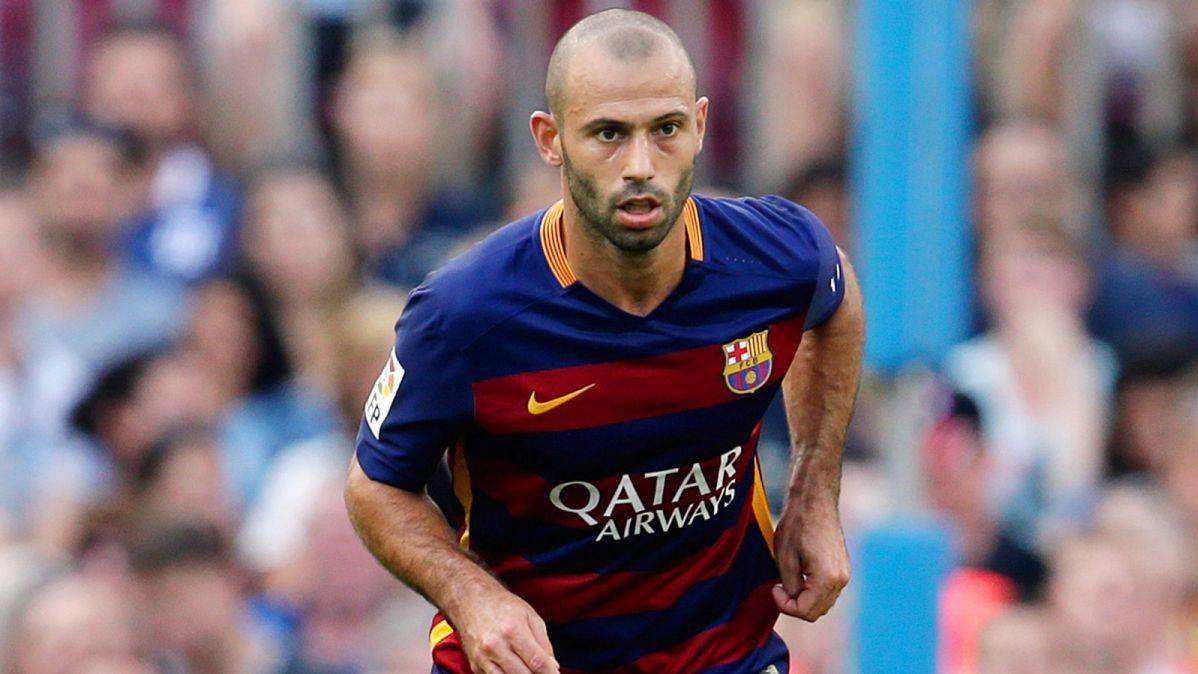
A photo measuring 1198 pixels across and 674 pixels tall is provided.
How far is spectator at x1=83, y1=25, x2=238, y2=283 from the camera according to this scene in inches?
288

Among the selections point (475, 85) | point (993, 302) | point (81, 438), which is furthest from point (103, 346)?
point (993, 302)

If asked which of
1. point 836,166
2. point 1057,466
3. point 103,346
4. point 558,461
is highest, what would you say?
point 558,461

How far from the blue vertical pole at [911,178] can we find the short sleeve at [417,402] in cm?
178

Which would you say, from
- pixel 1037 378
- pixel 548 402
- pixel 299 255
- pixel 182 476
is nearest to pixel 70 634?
pixel 182 476

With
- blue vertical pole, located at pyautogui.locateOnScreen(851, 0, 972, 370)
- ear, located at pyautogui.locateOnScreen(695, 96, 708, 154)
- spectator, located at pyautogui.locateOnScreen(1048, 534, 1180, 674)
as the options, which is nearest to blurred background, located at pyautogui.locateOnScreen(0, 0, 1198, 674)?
spectator, located at pyautogui.locateOnScreen(1048, 534, 1180, 674)

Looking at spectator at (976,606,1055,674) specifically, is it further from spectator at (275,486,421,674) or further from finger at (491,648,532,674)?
finger at (491,648,532,674)

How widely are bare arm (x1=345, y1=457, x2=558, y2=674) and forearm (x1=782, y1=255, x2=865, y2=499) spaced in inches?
28.5

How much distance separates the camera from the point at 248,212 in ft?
24.2

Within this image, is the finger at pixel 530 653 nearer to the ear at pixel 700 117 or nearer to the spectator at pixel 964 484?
the ear at pixel 700 117

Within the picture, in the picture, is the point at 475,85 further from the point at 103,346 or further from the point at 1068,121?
the point at 1068,121

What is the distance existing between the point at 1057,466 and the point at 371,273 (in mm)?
2450

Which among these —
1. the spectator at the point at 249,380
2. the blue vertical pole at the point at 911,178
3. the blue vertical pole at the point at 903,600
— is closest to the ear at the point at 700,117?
the blue vertical pole at the point at 911,178

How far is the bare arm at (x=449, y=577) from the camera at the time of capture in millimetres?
3445

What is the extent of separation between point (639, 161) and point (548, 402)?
1.56 feet
